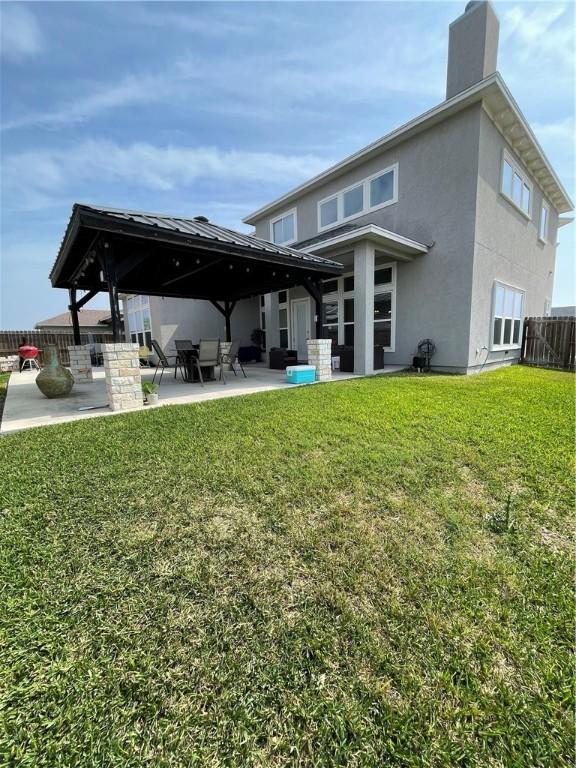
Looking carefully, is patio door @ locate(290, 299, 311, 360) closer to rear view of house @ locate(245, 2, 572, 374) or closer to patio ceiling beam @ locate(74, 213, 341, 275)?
rear view of house @ locate(245, 2, 572, 374)

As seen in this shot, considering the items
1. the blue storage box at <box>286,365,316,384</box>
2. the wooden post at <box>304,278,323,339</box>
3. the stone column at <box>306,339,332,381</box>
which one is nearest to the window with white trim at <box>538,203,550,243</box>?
the wooden post at <box>304,278,323,339</box>

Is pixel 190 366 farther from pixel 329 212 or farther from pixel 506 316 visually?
pixel 506 316

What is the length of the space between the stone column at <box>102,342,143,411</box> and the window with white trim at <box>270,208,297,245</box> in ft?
33.4

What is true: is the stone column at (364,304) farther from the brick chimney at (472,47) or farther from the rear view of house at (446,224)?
the brick chimney at (472,47)

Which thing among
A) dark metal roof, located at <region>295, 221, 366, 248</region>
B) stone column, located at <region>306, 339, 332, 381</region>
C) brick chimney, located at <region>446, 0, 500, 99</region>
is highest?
brick chimney, located at <region>446, 0, 500, 99</region>

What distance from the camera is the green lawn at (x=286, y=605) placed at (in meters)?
1.24

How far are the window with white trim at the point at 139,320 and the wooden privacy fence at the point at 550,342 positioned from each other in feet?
54.4

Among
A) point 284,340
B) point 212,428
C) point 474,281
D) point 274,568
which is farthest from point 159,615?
point 284,340

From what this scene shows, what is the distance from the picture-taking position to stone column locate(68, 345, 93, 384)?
357 inches

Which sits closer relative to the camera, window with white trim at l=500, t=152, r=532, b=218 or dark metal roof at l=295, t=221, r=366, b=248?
window with white trim at l=500, t=152, r=532, b=218

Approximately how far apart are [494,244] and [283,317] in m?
7.45

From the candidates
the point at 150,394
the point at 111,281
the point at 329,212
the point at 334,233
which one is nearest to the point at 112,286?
the point at 111,281

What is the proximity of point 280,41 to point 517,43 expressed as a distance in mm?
7108

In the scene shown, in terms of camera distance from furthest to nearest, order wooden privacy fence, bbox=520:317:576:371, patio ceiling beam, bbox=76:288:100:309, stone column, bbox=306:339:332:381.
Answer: wooden privacy fence, bbox=520:317:576:371, patio ceiling beam, bbox=76:288:100:309, stone column, bbox=306:339:332:381
